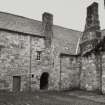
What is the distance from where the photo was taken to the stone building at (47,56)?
1672 centimetres

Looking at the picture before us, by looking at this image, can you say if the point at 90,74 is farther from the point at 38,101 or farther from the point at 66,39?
the point at 38,101

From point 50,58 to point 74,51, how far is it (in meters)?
3.78

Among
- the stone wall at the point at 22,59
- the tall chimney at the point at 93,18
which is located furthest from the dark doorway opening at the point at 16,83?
the tall chimney at the point at 93,18

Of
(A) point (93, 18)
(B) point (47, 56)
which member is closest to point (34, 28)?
(B) point (47, 56)

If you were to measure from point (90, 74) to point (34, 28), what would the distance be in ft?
28.1

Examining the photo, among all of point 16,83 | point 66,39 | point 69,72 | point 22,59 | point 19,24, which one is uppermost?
point 19,24

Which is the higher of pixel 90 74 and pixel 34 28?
pixel 34 28

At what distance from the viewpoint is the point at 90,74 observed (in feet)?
59.9

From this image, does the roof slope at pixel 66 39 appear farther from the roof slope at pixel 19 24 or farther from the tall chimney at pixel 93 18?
the tall chimney at pixel 93 18

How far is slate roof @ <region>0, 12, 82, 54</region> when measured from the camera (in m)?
18.1

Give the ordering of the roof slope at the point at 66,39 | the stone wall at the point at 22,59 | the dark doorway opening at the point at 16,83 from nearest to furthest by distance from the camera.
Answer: the stone wall at the point at 22,59
the dark doorway opening at the point at 16,83
the roof slope at the point at 66,39

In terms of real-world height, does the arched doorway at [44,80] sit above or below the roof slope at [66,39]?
below

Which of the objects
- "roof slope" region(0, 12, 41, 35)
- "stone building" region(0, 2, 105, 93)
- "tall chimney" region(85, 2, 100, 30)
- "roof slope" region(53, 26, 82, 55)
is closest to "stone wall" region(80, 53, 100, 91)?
"stone building" region(0, 2, 105, 93)

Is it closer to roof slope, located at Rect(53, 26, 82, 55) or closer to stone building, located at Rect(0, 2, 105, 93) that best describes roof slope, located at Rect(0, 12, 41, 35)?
stone building, located at Rect(0, 2, 105, 93)
